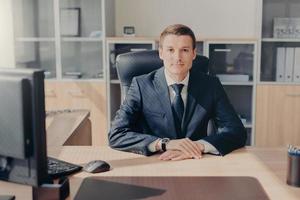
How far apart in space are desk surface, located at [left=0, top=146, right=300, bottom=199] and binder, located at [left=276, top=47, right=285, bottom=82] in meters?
1.89

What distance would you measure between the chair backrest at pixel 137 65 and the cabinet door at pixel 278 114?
1446 mm

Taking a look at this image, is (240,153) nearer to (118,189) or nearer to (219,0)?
(118,189)

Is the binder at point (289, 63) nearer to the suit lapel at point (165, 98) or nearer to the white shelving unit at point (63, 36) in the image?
the white shelving unit at point (63, 36)

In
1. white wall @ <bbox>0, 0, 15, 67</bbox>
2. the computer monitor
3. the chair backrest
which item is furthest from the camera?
white wall @ <bbox>0, 0, 15, 67</bbox>

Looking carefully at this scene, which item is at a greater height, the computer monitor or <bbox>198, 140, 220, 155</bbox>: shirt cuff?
the computer monitor

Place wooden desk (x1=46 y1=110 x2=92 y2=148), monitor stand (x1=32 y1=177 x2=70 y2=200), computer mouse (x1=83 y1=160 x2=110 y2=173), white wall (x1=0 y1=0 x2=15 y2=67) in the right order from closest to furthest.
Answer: monitor stand (x1=32 y1=177 x2=70 y2=200), computer mouse (x1=83 y1=160 x2=110 y2=173), wooden desk (x1=46 y1=110 x2=92 y2=148), white wall (x1=0 y1=0 x2=15 y2=67)

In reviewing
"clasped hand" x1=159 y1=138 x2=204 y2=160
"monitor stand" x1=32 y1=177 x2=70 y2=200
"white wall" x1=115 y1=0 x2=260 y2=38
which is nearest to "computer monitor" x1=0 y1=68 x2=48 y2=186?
"monitor stand" x1=32 y1=177 x2=70 y2=200

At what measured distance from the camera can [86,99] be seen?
3.65 metres

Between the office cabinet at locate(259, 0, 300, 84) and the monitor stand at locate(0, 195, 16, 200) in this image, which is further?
the office cabinet at locate(259, 0, 300, 84)

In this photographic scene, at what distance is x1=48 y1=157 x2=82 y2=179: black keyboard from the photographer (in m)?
1.44

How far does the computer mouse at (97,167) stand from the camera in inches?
59.6

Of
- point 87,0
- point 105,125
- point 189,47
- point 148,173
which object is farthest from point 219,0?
point 148,173

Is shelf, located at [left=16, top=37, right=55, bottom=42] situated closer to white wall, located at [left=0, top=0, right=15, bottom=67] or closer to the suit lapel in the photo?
white wall, located at [left=0, top=0, right=15, bottom=67]

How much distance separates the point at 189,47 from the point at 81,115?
0.78 m
